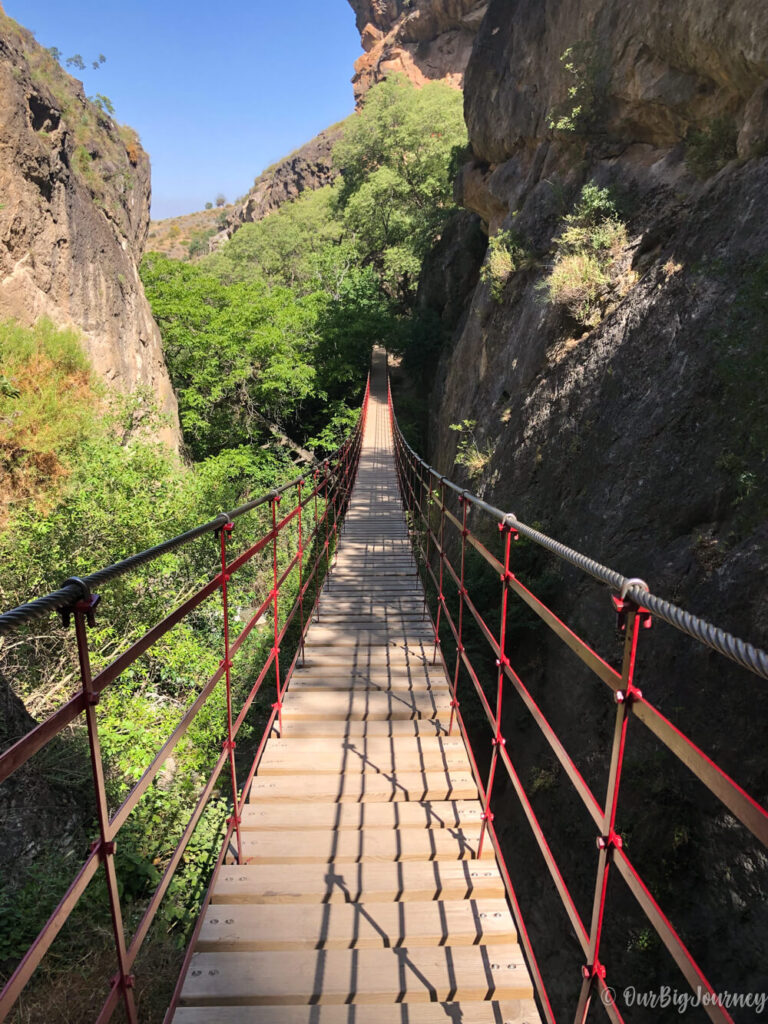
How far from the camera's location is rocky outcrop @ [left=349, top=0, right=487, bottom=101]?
31484 millimetres

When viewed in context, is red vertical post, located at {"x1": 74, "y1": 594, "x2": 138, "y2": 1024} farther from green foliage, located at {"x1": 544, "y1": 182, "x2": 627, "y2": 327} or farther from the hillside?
the hillside

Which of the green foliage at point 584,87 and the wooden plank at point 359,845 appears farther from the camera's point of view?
the green foliage at point 584,87

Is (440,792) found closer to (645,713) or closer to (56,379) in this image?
(645,713)

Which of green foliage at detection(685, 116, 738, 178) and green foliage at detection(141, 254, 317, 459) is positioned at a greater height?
green foliage at detection(685, 116, 738, 178)

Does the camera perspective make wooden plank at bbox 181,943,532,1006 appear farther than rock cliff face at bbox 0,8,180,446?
No

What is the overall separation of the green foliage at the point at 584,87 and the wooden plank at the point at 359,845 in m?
9.18

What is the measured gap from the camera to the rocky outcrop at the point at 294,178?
146 ft

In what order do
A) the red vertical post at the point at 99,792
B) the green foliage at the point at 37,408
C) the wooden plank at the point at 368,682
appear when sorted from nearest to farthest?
the red vertical post at the point at 99,792 → the wooden plank at the point at 368,682 → the green foliage at the point at 37,408

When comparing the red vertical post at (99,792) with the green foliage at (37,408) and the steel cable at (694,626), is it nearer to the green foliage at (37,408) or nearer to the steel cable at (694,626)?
the steel cable at (694,626)

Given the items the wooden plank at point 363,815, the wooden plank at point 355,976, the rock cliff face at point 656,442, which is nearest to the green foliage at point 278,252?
the rock cliff face at point 656,442

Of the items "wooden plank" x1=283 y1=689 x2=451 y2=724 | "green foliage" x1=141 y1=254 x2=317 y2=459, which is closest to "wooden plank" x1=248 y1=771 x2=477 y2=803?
"wooden plank" x1=283 y1=689 x2=451 y2=724

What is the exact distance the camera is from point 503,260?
9539mm

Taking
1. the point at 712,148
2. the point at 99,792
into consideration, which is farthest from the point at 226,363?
the point at 99,792

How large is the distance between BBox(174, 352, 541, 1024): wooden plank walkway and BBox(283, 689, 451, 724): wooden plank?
11 millimetres
